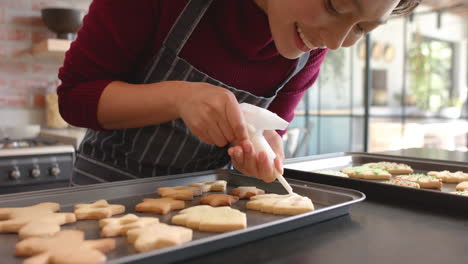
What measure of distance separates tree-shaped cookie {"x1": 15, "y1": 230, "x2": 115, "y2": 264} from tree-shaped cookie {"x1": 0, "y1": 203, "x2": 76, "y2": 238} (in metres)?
0.03

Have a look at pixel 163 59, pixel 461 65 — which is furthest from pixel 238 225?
pixel 461 65

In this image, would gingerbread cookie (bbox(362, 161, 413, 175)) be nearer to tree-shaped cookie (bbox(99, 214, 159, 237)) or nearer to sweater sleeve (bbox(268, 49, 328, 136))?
sweater sleeve (bbox(268, 49, 328, 136))

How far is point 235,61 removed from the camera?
113cm

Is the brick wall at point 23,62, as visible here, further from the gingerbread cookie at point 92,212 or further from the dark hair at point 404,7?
the dark hair at point 404,7

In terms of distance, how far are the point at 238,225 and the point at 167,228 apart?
0.11 metres

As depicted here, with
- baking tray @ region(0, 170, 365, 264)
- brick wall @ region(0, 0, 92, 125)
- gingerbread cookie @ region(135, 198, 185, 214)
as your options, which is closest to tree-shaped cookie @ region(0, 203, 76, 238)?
baking tray @ region(0, 170, 365, 264)

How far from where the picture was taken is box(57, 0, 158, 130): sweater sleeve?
97 cm

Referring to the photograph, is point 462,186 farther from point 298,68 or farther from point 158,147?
point 158,147

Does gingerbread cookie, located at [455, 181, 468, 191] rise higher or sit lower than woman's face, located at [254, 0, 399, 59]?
lower

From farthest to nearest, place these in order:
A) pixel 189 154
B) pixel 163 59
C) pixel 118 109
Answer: pixel 189 154 < pixel 163 59 < pixel 118 109

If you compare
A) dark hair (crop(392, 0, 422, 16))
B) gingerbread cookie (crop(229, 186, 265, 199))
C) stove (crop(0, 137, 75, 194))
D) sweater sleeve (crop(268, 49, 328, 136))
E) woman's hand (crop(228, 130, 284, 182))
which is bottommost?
stove (crop(0, 137, 75, 194))

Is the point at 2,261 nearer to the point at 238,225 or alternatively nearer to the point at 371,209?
the point at 238,225

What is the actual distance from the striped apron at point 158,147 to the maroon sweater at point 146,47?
0.03m

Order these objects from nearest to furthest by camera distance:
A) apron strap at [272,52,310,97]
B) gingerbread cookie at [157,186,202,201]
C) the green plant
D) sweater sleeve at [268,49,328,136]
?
1. gingerbread cookie at [157,186,202,201]
2. apron strap at [272,52,310,97]
3. sweater sleeve at [268,49,328,136]
4. the green plant
